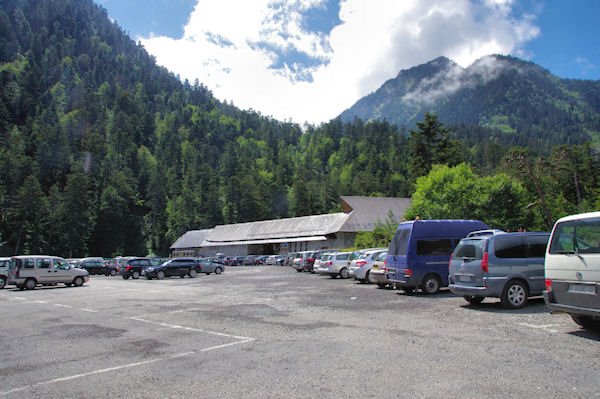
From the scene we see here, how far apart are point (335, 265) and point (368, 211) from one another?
3443 cm

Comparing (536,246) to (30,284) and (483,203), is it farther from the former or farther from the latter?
(483,203)

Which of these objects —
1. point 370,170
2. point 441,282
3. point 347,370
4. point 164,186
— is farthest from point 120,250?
point 347,370

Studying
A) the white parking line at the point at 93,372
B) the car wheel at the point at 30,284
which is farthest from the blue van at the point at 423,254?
the car wheel at the point at 30,284

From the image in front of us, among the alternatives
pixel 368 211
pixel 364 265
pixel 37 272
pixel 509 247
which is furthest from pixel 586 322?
pixel 368 211

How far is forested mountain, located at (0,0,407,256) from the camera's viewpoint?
80.6m

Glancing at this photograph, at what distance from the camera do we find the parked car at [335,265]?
25.1 m

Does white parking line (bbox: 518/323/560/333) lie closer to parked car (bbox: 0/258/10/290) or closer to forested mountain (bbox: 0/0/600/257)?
parked car (bbox: 0/258/10/290)

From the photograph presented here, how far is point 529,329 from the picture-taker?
26.3 ft

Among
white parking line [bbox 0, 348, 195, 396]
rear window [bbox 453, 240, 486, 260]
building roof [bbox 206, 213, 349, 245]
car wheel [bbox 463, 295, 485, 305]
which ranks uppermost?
building roof [bbox 206, 213, 349, 245]

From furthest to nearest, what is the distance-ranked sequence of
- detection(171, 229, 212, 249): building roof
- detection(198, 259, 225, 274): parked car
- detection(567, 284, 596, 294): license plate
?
detection(171, 229, 212, 249): building roof < detection(198, 259, 225, 274): parked car < detection(567, 284, 596, 294): license plate

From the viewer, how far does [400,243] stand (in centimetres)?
1482

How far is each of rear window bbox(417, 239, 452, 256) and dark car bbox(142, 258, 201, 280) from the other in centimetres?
2167

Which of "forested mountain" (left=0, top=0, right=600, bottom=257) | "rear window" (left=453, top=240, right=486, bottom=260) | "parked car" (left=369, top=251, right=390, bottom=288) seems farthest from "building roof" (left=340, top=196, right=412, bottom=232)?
"rear window" (left=453, top=240, right=486, bottom=260)

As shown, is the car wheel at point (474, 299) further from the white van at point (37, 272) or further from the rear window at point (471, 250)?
the white van at point (37, 272)
